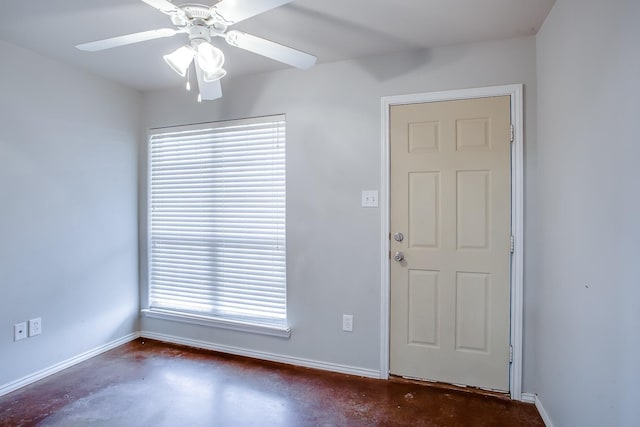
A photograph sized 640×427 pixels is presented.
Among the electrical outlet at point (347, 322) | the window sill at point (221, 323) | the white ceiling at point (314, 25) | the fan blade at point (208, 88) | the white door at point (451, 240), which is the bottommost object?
the window sill at point (221, 323)

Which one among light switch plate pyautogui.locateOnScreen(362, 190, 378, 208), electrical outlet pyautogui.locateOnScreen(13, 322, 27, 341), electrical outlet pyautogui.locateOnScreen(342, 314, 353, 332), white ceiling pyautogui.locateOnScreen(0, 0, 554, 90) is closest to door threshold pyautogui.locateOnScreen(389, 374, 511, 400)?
electrical outlet pyautogui.locateOnScreen(342, 314, 353, 332)

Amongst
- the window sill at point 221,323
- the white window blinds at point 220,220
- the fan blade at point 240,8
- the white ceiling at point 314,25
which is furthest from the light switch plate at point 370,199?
the fan blade at point 240,8

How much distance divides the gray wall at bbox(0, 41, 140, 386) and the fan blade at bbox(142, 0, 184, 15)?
5.53 feet

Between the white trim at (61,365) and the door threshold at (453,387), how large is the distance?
243 cm

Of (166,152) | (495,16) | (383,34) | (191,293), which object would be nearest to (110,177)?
(166,152)

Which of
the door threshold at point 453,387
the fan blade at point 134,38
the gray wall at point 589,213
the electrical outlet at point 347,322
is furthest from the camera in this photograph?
the electrical outlet at point 347,322

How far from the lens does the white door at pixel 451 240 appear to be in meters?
2.11

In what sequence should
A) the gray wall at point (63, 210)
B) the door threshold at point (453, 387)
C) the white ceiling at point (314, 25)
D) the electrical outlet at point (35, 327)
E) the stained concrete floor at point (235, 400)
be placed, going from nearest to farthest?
the white ceiling at point (314, 25), the stained concrete floor at point (235, 400), the door threshold at point (453, 387), the gray wall at point (63, 210), the electrical outlet at point (35, 327)

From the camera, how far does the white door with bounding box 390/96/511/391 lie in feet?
6.91

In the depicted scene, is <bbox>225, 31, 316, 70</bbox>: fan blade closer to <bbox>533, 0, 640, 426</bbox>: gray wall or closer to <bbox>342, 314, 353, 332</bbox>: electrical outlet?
<bbox>533, 0, 640, 426</bbox>: gray wall

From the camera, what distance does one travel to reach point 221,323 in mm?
2783

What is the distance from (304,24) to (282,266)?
1.74m

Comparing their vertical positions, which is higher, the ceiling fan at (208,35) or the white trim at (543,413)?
the ceiling fan at (208,35)

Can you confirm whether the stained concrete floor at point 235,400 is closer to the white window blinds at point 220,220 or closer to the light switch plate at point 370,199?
the white window blinds at point 220,220
